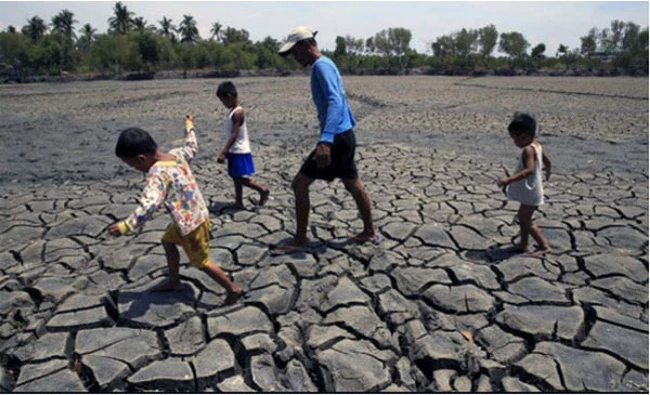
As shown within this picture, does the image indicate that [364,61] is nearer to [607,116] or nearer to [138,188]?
[607,116]

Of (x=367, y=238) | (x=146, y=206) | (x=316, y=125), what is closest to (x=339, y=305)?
(x=367, y=238)

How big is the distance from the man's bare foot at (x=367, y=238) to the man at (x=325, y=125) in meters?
0.32

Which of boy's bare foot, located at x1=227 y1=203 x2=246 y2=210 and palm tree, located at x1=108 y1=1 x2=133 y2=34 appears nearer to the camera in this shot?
boy's bare foot, located at x1=227 y1=203 x2=246 y2=210

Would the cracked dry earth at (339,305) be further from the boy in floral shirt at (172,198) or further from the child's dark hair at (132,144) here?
the child's dark hair at (132,144)

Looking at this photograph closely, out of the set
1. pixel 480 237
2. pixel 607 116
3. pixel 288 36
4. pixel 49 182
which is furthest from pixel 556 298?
pixel 607 116

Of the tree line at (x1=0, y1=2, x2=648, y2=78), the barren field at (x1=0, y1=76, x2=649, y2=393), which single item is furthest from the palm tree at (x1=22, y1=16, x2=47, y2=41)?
the barren field at (x1=0, y1=76, x2=649, y2=393)

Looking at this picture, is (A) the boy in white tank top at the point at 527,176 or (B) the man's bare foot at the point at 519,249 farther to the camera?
(B) the man's bare foot at the point at 519,249

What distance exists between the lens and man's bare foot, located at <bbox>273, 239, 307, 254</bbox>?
12.4 feet

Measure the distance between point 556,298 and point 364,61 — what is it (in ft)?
184

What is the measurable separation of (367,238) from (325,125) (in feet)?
3.82

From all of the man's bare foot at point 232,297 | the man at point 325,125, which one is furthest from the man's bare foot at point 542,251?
the man's bare foot at point 232,297

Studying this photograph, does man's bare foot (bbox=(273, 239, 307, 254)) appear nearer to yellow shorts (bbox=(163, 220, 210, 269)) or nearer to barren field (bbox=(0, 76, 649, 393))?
barren field (bbox=(0, 76, 649, 393))

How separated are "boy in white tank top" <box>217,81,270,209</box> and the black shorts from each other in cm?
106

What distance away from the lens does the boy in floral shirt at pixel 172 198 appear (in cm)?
246
